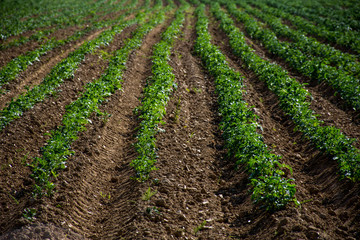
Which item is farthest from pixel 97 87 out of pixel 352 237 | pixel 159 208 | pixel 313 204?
pixel 352 237

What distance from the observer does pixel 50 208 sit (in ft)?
18.2

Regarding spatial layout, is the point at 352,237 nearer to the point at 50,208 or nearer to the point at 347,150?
the point at 347,150

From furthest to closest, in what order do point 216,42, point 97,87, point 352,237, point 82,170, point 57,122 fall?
point 216,42
point 97,87
point 57,122
point 82,170
point 352,237

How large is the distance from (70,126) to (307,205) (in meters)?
5.70

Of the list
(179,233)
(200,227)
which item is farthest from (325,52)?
(179,233)

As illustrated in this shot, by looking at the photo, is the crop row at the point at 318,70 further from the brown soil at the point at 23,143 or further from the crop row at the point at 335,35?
the brown soil at the point at 23,143

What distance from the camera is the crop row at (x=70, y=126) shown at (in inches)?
245

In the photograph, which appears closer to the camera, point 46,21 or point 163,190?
point 163,190

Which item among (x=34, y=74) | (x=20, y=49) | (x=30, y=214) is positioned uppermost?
(x=30, y=214)

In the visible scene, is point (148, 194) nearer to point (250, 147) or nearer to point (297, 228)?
point (250, 147)

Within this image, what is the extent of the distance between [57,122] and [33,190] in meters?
3.29

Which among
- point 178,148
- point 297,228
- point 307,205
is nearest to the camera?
point 297,228

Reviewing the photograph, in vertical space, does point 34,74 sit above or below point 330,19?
below

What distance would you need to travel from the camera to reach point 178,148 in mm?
7863
